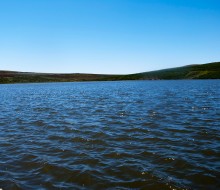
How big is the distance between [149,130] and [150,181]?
29.4 ft

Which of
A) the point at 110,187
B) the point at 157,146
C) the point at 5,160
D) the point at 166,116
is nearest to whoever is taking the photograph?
the point at 110,187

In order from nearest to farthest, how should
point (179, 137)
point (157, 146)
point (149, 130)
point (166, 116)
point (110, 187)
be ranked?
point (110, 187)
point (157, 146)
point (179, 137)
point (149, 130)
point (166, 116)

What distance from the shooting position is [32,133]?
762 inches

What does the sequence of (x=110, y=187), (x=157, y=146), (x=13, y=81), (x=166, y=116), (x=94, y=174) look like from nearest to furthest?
(x=110, y=187)
(x=94, y=174)
(x=157, y=146)
(x=166, y=116)
(x=13, y=81)

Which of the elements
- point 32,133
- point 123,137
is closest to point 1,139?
point 32,133

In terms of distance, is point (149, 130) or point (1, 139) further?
point (149, 130)

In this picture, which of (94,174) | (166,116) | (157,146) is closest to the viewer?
(94,174)

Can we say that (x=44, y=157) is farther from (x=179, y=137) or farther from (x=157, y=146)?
(x=179, y=137)

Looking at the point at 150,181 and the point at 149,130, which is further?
the point at 149,130

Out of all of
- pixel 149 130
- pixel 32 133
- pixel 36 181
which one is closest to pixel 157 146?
pixel 149 130

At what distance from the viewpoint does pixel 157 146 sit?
15.1m

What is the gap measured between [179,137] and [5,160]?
10345 mm

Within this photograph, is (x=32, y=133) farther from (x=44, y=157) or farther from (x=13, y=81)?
(x=13, y=81)

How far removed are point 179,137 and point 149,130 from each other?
2.80 metres
